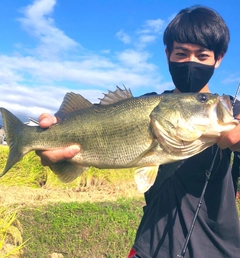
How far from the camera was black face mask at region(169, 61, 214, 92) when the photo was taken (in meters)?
2.90

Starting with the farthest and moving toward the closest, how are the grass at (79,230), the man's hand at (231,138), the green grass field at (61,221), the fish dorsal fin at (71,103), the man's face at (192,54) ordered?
1. the grass at (79,230)
2. the green grass field at (61,221)
3. the fish dorsal fin at (71,103)
4. the man's face at (192,54)
5. the man's hand at (231,138)

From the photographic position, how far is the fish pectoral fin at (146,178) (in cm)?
251

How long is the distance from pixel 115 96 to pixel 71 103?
17.3 inches

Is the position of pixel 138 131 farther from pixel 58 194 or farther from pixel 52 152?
pixel 58 194

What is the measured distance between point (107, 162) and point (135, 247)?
72cm

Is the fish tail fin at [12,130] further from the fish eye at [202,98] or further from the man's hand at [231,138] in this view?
the man's hand at [231,138]

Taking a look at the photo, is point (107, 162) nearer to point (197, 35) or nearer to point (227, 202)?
point (227, 202)

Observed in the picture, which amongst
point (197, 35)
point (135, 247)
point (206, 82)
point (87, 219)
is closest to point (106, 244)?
point (87, 219)

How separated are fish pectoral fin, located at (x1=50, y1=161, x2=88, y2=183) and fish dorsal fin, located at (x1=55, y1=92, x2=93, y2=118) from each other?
0.45 metres

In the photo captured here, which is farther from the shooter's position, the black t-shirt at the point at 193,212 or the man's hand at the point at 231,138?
the black t-shirt at the point at 193,212

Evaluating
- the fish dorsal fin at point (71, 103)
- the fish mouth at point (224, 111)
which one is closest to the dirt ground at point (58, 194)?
the fish dorsal fin at point (71, 103)

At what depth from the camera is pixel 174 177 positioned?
267cm

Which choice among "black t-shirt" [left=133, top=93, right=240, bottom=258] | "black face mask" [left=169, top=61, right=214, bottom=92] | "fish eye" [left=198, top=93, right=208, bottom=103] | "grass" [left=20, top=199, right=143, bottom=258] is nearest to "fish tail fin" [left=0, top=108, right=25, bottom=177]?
"black t-shirt" [left=133, top=93, right=240, bottom=258]

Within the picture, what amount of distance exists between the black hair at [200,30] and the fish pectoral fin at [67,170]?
1362mm
